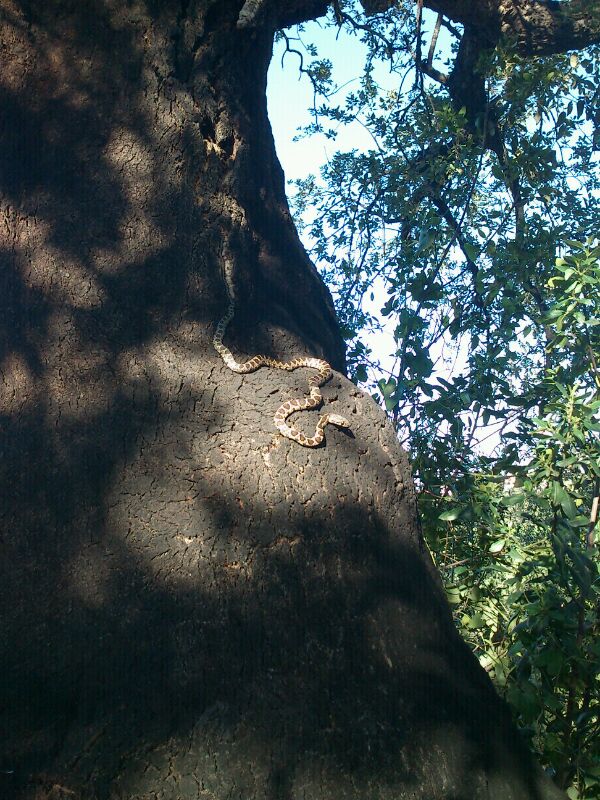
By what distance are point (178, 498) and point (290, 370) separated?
0.98 m

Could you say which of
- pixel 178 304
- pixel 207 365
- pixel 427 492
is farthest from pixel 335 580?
pixel 427 492

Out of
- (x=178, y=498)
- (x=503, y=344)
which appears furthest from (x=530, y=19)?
(x=178, y=498)

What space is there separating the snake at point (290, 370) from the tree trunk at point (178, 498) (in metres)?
0.05

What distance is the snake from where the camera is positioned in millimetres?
3844

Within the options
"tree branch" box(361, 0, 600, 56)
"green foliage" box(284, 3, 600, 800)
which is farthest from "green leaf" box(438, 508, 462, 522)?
"tree branch" box(361, 0, 600, 56)

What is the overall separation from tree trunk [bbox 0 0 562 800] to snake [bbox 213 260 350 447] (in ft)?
0.16

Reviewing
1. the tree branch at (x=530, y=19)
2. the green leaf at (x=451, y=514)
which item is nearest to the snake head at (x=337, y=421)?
the green leaf at (x=451, y=514)

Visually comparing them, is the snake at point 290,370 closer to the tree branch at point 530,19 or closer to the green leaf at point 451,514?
the green leaf at point 451,514

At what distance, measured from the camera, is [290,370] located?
4.23 metres

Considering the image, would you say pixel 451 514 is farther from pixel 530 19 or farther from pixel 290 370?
→ pixel 530 19

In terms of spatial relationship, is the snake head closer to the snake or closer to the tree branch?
the snake

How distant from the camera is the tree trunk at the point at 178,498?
10.5 feet

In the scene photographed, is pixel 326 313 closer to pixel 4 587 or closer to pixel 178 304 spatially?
pixel 178 304

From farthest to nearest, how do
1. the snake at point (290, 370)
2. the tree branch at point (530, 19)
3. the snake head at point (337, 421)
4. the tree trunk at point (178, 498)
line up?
the tree branch at point (530, 19) < the snake head at point (337, 421) < the snake at point (290, 370) < the tree trunk at point (178, 498)
